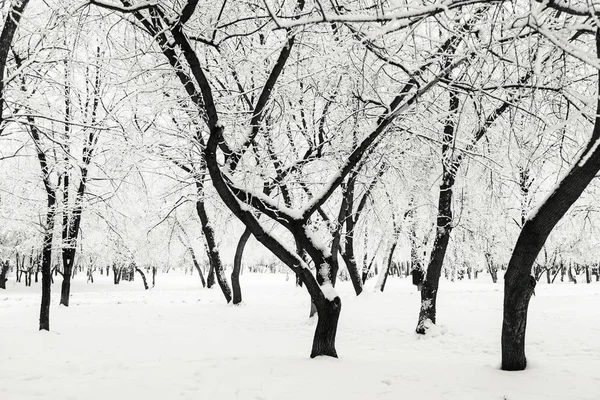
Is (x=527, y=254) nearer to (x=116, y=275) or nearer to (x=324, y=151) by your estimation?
(x=324, y=151)

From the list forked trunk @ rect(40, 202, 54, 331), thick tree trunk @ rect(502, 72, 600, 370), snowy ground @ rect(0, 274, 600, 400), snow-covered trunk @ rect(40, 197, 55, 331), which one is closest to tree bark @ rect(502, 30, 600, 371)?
thick tree trunk @ rect(502, 72, 600, 370)

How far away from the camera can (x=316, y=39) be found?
593 cm

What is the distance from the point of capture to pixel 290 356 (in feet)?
20.8

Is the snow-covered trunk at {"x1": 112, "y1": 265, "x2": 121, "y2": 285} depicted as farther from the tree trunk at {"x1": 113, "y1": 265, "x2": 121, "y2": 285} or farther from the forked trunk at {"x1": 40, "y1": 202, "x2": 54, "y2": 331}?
the forked trunk at {"x1": 40, "y1": 202, "x2": 54, "y2": 331}

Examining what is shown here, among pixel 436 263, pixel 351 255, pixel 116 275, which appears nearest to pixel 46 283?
pixel 436 263

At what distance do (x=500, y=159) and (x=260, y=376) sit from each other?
596 centimetres

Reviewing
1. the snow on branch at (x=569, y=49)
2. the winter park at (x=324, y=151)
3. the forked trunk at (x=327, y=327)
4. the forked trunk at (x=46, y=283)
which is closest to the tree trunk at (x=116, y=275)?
the winter park at (x=324, y=151)

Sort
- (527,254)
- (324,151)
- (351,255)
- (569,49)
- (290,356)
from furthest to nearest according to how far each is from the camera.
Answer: (351,255) → (324,151) → (290,356) → (527,254) → (569,49)

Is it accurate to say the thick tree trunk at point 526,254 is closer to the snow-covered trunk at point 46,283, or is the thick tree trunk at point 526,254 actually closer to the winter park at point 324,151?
the winter park at point 324,151

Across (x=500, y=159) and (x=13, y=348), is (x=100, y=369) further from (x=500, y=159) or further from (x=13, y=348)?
(x=500, y=159)

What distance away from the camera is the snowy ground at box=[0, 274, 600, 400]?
14.5 ft

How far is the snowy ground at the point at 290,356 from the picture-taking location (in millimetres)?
4422

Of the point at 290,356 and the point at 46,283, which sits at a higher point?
the point at 46,283

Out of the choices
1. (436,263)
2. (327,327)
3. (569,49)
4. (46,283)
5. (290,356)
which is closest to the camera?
(569,49)
